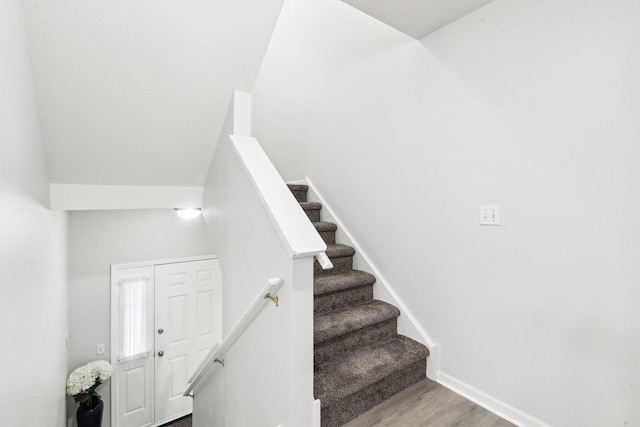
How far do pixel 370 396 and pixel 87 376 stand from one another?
319cm

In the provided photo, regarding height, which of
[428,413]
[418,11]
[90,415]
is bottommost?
[90,415]

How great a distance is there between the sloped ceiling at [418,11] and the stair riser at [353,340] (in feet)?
6.48

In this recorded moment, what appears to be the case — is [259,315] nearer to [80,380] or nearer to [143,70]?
[143,70]

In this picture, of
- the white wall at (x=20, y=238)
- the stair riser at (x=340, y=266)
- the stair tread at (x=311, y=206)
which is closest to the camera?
the white wall at (x=20, y=238)

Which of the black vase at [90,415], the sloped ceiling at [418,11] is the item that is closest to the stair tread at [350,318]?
the sloped ceiling at [418,11]

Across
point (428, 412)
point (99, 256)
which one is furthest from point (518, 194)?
point (99, 256)

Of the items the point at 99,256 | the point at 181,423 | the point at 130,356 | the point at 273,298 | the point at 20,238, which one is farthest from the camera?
the point at 181,423

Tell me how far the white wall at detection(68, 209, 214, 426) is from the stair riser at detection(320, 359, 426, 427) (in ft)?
10.6

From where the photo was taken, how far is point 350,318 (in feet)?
6.82

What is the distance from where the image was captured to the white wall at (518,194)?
1322mm

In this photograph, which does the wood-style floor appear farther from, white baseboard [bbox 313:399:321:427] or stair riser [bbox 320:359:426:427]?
white baseboard [bbox 313:399:321:427]

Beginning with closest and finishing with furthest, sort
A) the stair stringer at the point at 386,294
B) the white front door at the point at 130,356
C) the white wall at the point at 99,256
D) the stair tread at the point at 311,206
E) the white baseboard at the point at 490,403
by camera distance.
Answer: the white baseboard at the point at 490,403 → the stair stringer at the point at 386,294 → the stair tread at the point at 311,206 → the white wall at the point at 99,256 → the white front door at the point at 130,356

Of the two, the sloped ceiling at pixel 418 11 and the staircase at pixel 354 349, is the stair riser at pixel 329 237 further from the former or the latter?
the sloped ceiling at pixel 418 11

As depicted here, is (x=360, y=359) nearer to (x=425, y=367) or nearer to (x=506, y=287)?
(x=425, y=367)
